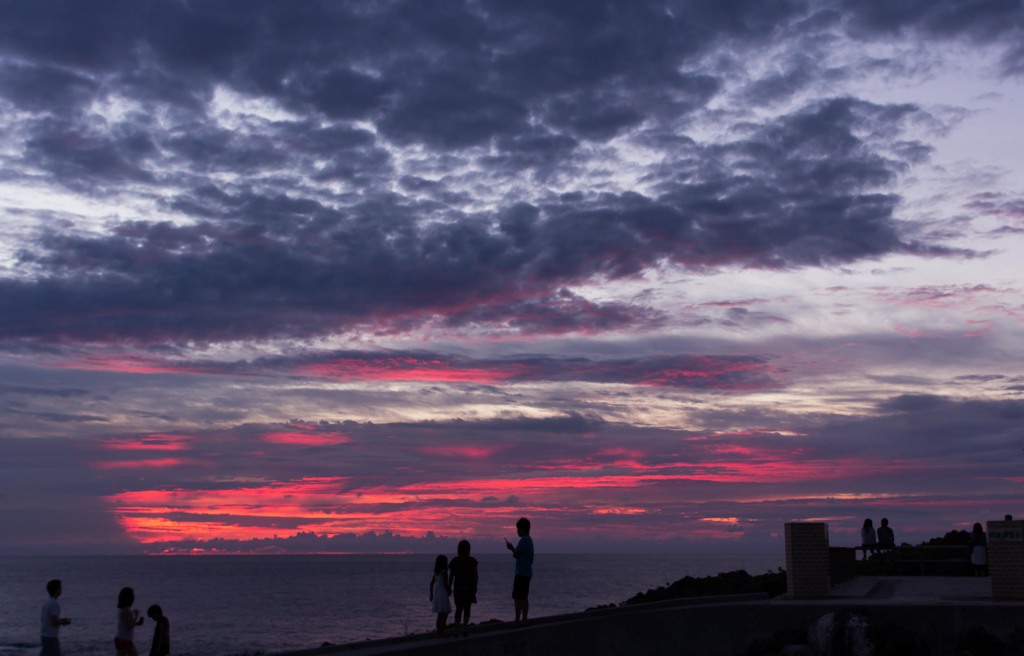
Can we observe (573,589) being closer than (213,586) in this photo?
Yes

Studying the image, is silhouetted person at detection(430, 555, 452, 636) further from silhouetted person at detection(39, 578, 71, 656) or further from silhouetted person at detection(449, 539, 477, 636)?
silhouetted person at detection(39, 578, 71, 656)

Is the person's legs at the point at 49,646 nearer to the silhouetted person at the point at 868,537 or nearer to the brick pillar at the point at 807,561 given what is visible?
the brick pillar at the point at 807,561

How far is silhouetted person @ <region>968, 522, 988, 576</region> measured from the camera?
24.0 metres

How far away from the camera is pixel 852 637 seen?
15.3 m

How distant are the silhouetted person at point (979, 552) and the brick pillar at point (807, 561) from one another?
6.81 m

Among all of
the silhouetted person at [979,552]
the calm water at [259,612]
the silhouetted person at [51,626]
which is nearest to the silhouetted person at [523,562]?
the silhouetted person at [51,626]

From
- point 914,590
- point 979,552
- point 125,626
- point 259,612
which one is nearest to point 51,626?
point 125,626

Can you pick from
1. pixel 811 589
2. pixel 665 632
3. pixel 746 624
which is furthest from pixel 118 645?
pixel 811 589

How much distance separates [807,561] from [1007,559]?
340 centimetres

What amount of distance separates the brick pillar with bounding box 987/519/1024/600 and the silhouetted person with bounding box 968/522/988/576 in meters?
6.45

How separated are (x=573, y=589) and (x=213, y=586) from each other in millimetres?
48170

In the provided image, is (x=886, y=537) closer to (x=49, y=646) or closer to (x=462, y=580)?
(x=462, y=580)

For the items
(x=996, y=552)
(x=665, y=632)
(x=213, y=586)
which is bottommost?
(x=213, y=586)

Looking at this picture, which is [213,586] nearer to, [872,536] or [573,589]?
[573,589]
